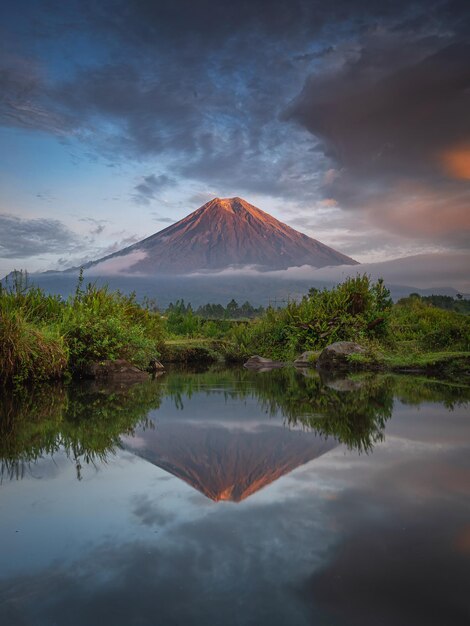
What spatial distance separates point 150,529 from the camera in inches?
96.9

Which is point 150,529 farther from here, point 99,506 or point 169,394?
point 169,394

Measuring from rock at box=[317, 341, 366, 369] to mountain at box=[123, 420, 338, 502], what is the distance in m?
9.23

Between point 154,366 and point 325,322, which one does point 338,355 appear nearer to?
point 325,322

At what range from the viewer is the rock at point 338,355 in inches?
554

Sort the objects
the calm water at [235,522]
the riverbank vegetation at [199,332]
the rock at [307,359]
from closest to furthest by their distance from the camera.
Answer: the calm water at [235,522] → the riverbank vegetation at [199,332] → the rock at [307,359]

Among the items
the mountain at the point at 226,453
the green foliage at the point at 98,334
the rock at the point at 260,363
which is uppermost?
the green foliage at the point at 98,334

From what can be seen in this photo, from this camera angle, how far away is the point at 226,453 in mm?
3963

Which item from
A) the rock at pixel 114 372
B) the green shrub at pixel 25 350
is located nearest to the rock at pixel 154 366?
→ the rock at pixel 114 372

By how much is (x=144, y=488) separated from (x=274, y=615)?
5.11 ft

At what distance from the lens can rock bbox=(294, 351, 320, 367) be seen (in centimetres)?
1547

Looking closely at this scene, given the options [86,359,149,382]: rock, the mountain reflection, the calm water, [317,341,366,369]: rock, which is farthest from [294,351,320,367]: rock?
the calm water

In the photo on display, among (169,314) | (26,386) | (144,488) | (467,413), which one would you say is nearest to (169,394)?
(26,386)

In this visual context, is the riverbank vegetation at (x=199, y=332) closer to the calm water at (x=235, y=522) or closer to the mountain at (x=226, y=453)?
the calm water at (x=235, y=522)

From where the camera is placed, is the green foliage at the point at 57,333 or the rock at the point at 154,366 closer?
the green foliage at the point at 57,333
